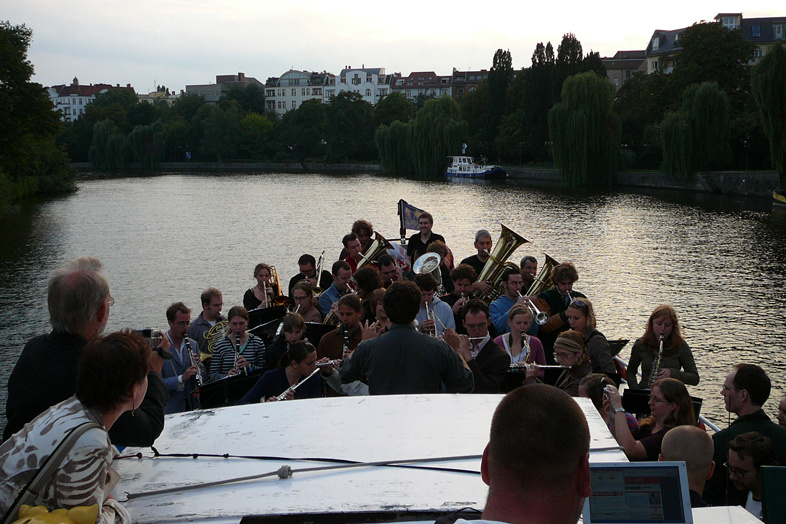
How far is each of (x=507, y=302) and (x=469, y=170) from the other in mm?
60726

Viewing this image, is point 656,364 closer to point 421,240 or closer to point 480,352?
point 480,352

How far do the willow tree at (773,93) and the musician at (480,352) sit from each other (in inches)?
1317

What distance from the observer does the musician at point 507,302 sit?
8375 millimetres

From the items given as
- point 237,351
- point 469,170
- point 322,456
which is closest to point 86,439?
point 322,456

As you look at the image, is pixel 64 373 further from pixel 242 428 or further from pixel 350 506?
pixel 350 506

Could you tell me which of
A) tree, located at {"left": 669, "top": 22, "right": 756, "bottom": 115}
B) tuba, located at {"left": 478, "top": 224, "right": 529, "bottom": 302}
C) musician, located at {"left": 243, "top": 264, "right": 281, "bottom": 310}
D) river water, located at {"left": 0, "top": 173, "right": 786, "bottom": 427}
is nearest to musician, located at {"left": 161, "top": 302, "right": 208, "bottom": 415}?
musician, located at {"left": 243, "top": 264, "right": 281, "bottom": 310}

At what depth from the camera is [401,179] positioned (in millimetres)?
69438

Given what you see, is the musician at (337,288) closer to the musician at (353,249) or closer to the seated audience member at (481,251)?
the musician at (353,249)

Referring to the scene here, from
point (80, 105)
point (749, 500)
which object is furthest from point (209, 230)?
point (80, 105)

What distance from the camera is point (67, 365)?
3.34 meters

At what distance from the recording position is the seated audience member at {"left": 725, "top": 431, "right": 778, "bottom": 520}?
14.9ft

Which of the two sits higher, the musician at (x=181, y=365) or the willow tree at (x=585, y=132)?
the willow tree at (x=585, y=132)

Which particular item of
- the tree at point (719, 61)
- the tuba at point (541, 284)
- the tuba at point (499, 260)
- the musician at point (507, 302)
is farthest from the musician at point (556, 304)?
the tree at point (719, 61)

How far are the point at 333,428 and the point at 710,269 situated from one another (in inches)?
826
